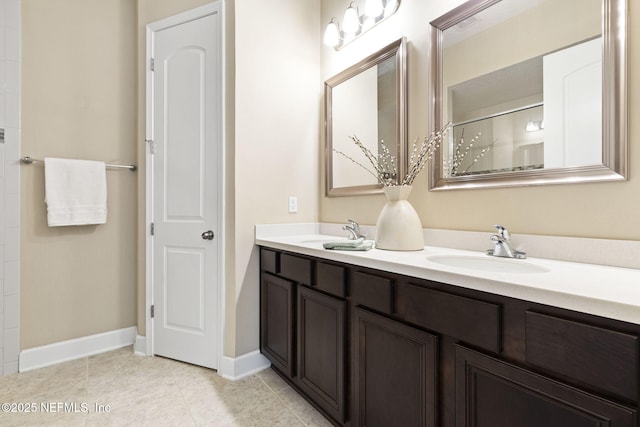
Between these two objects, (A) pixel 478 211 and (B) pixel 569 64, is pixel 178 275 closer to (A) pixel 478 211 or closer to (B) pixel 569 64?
(A) pixel 478 211

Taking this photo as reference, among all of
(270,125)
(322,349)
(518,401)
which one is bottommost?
(322,349)

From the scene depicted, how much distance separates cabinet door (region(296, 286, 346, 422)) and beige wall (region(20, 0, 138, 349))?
1.67 m

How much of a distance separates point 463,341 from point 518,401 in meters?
0.19

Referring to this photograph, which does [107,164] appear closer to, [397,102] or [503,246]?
[397,102]

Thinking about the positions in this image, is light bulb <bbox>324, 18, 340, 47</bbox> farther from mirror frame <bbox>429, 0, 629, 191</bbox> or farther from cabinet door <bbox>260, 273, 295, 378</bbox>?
cabinet door <bbox>260, 273, 295, 378</bbox>

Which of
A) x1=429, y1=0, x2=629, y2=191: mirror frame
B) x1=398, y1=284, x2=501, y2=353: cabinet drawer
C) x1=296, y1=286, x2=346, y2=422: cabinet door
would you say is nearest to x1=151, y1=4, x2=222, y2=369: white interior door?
x1=296, y1=286, x2=346, y2=422: cabinet door

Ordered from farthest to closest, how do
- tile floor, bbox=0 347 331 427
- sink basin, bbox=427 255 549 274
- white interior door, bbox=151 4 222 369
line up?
white interior door, bbox=151 4 222 369 → tile floor, bbox=0 347 331 427 → sink basin, bbox=427 255 549 274

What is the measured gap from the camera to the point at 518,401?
80 centimetres

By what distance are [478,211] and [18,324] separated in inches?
115

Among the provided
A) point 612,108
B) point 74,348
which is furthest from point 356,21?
point 74,348

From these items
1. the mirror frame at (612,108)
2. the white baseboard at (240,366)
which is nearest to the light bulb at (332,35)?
the mirror frame at (612,108)

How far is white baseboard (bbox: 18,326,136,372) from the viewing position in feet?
6.86

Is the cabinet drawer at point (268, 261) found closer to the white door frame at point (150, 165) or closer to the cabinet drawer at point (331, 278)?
the white door frame at point (150, 165)

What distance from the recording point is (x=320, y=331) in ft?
5.05
